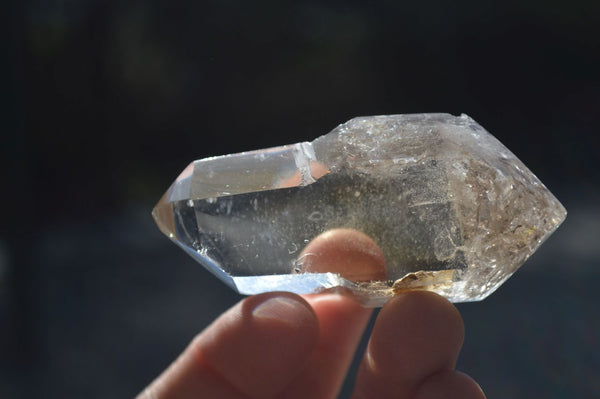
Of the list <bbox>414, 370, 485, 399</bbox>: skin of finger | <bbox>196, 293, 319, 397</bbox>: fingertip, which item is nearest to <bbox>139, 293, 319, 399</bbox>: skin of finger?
<bbox>196, 293, 319, 397</bbox>: fingertip

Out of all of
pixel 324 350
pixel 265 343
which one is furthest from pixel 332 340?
pixel 265 343

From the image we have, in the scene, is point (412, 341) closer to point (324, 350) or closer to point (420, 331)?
point (420, 331)

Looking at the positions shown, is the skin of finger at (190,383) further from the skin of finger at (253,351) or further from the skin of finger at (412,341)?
the skin of finger at (412,341)

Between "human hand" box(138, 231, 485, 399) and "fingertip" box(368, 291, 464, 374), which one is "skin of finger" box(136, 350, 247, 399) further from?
"fingertip" box(368, 291, 464, 374)

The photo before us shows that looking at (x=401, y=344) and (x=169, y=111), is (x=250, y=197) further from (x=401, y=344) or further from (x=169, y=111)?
(x=169, y=111)

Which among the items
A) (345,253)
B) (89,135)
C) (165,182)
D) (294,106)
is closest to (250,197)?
(345,253)

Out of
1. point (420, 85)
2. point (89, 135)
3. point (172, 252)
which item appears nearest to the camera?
point (420, 85)
